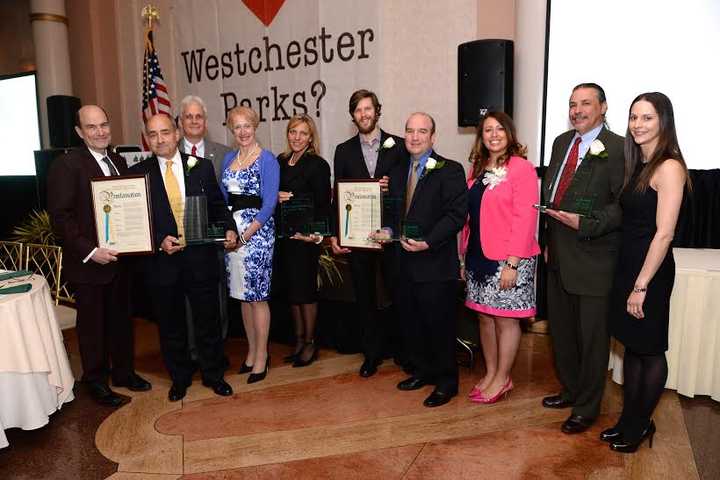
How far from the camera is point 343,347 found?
158 inches

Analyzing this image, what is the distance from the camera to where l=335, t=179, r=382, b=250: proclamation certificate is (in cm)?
309

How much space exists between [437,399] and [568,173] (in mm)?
1387

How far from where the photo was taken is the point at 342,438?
2.80 meters

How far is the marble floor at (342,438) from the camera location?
8.21 ft

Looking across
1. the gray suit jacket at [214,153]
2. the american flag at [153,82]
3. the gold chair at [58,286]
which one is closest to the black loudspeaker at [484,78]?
the gray suit jacket at [214,153]

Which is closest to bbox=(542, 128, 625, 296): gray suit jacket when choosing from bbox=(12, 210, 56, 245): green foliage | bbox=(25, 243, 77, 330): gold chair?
bbox=(25, 243, 77, 330): gold chair

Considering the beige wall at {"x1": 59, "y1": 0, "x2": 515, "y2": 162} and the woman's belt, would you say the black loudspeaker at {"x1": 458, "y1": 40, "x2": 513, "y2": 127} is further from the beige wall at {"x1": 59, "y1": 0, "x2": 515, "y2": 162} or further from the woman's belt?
the woman's belt

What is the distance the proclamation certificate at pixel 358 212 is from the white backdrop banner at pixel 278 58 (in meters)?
2.32

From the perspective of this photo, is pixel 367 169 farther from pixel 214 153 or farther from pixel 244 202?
pixel 214 153

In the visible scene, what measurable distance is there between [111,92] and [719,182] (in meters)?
7.01

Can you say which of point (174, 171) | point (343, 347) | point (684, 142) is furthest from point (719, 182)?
point (174, 171)

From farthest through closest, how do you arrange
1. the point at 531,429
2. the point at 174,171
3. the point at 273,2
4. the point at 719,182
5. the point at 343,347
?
the point at 273,2
the point at 343,347
the point at 719,182
the point at 174,171
the point at 531,429

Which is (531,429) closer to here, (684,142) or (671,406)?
(671,406)

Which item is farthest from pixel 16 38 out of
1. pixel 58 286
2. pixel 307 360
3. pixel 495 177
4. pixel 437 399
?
pixel 437 399
